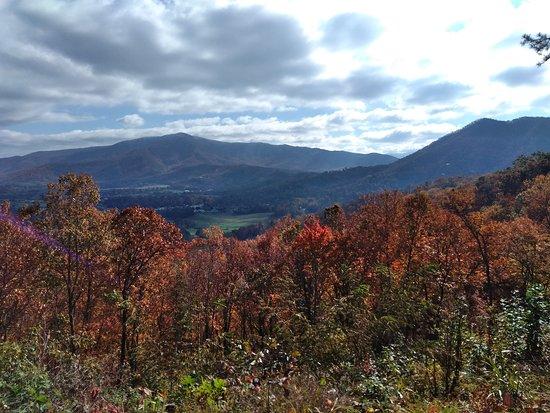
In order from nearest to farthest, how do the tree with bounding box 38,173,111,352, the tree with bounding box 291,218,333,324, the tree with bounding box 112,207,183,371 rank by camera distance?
the tree with bounding box 112,207,183,371 < the tree with bounding box 38,173,111,352 < the tree with bounding box 291,218,333,324

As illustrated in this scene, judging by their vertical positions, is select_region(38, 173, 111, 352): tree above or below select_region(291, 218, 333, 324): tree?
above

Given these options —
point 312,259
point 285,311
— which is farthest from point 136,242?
point 312,259

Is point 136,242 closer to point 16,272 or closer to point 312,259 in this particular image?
point 16,272

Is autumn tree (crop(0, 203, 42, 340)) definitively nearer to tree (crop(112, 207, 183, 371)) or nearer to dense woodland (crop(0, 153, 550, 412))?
dense woodland (crop(0, 153, 550, 412))

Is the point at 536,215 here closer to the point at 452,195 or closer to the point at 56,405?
the point at 452,195

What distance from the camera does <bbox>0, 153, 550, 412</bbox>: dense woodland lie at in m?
8.00

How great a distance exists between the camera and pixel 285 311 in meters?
15.7

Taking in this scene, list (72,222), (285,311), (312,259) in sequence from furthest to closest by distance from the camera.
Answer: (312,259) < (72,222) < (285,311)

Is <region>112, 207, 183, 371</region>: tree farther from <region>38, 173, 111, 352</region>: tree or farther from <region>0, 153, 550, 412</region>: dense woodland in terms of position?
<region>38, 173, 111, 352</region>: tree

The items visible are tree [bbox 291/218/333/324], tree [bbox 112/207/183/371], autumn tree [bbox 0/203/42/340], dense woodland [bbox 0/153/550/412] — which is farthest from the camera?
tree [bbox 291/218/333/324]

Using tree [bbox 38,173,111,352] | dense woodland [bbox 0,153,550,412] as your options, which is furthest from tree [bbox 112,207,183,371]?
tree [bbox 38,173,111,352]

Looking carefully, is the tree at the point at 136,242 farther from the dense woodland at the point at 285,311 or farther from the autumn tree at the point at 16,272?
the autumn tree at the point at 16,272

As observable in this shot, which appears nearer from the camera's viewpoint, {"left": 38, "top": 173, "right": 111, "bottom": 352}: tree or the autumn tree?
the autumn tree

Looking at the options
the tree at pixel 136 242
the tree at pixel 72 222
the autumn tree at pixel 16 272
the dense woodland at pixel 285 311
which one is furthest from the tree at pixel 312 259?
the autumn tree at pixel 16 272
